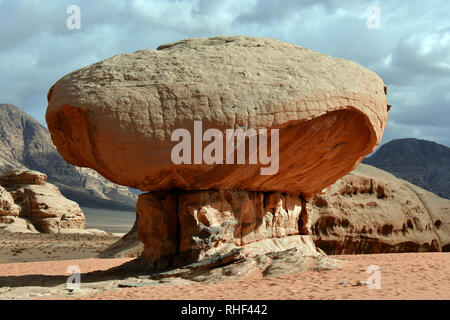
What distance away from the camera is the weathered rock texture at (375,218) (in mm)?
14234

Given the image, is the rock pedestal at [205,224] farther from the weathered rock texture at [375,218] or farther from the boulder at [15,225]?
the boulder at [15,225]

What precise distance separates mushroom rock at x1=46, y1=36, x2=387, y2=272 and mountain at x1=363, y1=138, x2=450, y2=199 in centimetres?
7048

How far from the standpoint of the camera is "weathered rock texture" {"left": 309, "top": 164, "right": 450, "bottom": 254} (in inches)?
560

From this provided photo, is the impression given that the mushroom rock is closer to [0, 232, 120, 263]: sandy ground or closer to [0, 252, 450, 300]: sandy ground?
[0, 252, 450, 300]: sandy ground

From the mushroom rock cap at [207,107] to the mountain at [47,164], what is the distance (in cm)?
7286

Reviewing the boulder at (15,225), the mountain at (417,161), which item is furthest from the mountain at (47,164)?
the boulder at (15,225)

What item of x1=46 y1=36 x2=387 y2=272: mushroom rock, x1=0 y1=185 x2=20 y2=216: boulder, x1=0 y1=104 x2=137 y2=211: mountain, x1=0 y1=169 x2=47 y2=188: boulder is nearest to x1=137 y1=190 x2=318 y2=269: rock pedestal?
x1=46 y1=36 x2=387 y2=272: mushroom rock

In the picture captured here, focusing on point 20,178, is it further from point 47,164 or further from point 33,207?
point 47,164

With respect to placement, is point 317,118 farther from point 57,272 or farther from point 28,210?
point 28,210

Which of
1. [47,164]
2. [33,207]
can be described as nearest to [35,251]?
[33,207]

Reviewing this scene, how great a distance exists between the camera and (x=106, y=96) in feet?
24.2

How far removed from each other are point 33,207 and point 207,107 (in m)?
24.9

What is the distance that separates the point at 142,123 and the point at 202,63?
1.51m
